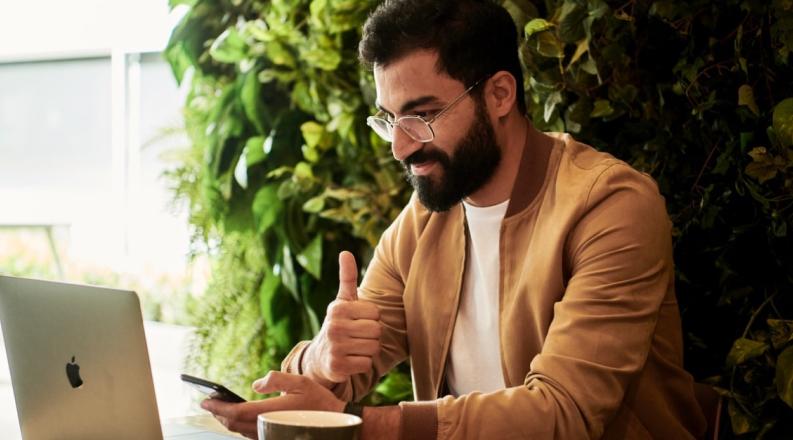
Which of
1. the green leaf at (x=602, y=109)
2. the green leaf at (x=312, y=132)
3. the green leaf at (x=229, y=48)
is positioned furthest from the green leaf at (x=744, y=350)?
the green leaf at (x=229, y=48)

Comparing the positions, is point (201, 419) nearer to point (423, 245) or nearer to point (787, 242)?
point (423, 245)

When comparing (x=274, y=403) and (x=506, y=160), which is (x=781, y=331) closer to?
(x=506, y=160)

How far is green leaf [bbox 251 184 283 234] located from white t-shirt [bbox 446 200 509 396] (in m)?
1.16

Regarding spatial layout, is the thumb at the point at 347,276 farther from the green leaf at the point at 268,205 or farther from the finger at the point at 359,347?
the green leaf at the point at 268,205

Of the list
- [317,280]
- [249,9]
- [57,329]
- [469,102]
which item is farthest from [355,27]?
[57,329]

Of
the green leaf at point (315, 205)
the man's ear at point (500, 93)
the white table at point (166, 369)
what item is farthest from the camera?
the white table at point (166, 369)

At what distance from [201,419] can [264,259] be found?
1213 millimetres

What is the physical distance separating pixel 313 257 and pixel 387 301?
89cm

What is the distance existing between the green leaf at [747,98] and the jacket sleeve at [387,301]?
27.2 inches

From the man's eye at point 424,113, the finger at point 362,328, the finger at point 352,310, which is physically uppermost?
the man's eye at point 424,113

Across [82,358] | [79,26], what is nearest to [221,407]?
[82,358]

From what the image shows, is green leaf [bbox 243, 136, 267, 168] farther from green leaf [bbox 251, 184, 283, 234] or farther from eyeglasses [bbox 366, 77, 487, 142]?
eyeglasses [bbox 366, 77, 487, 142]

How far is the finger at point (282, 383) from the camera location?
1499mm

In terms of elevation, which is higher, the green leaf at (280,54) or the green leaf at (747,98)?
the green leaf at (280,54)
